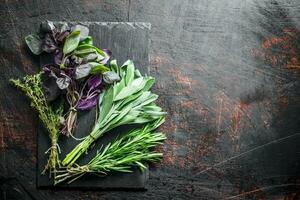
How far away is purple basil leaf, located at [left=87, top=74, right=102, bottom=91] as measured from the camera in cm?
199

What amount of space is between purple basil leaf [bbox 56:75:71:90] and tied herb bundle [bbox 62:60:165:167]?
0.48 feet

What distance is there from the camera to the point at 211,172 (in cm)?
204

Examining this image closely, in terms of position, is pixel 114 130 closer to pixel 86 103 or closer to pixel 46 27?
pixel 86 103

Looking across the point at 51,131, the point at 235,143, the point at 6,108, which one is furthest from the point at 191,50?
the point at 6,108

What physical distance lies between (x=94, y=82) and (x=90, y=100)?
2.8 inches

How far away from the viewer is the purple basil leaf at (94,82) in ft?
6.54

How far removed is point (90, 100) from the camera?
79.0 inches

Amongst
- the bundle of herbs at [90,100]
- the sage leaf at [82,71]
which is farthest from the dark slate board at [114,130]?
the sage leaf at [82,71]

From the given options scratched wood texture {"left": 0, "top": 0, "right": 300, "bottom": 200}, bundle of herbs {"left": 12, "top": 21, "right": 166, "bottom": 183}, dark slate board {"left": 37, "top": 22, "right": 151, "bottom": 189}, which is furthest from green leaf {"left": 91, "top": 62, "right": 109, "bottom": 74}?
scratched wood texture {"left": 0, "top": 0, "right": 300, "bottom": 200}

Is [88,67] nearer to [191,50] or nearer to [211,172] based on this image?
[191,50]

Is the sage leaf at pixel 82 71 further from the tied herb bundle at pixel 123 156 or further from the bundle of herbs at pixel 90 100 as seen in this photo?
the tied herb bundle at pixel 123 156

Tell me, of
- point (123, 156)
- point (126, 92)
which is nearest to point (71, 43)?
point (126, 92)

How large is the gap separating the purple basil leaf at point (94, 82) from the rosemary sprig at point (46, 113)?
0.48 ft

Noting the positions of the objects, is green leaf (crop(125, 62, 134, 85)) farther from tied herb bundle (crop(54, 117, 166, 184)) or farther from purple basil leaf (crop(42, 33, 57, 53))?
purple basil leaf (crop(42, 33, 57, 53))
